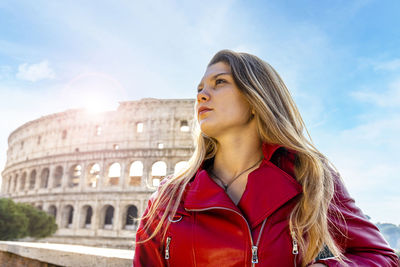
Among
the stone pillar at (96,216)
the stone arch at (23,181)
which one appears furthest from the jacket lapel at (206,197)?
the stone arch at (23,181)

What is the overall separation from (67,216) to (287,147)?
2939 cm

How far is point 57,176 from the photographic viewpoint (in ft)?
97.7

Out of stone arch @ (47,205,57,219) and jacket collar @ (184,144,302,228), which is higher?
stone arch @ (47,205,57,219)

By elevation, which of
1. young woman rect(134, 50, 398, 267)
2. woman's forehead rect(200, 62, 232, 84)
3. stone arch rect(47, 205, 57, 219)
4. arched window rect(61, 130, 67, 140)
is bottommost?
young woman rect(134, 50, 398, 267)

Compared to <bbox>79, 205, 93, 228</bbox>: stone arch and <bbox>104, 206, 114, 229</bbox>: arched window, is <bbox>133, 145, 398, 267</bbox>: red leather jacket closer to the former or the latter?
<bbox>79, 205, 93, 228</bbox>: stone arch

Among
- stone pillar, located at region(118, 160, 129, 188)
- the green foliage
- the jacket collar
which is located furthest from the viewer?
stone pillar, located at region(118, 160, 129, 188)

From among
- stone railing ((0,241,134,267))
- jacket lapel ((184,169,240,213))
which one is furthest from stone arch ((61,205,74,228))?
jacket lapel ((184,169,240,213))

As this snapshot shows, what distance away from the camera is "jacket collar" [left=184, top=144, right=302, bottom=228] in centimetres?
145

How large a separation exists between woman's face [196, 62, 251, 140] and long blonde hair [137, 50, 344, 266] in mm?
50

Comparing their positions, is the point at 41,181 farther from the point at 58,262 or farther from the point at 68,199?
the point at 58,262

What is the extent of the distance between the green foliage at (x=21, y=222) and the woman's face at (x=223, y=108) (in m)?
20.4

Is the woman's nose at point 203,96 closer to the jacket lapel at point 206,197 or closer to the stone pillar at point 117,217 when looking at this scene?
the jacket lapel at point 206,197

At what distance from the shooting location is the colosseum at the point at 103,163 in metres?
25.6

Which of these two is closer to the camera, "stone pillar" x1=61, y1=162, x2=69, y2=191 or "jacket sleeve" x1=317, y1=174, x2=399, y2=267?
"jacket sleeve" x1=317, y1=174, x2=399, y2=267
